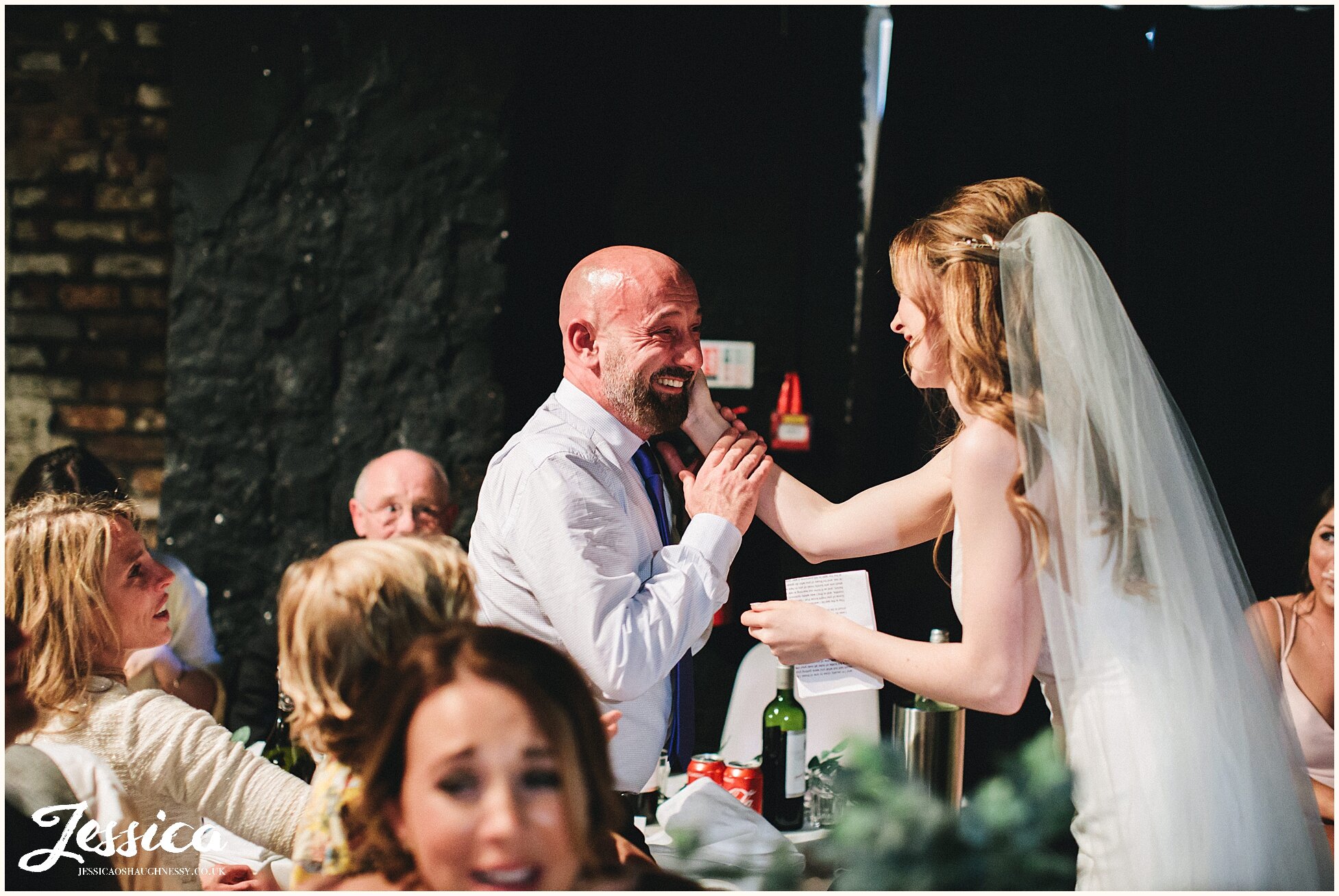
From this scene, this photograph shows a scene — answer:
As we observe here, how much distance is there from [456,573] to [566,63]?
2494 mm

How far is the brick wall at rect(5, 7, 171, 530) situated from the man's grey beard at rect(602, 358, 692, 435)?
2576 millimetres

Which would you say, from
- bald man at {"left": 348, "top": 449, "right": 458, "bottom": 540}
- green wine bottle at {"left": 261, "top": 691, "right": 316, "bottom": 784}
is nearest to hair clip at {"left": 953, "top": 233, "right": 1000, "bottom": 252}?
green wine bottle at {"left": 261, "top": 691, "right": 316, "bottom": 784}

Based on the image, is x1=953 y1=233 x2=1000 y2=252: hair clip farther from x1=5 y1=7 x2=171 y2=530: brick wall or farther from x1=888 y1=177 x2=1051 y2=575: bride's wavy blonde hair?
x1=5 y1=7 x2=171 y2=530: brick wall

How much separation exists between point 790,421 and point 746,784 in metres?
1.62

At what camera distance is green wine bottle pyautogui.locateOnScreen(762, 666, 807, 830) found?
2.08 metres

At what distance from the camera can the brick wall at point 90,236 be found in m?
3.62

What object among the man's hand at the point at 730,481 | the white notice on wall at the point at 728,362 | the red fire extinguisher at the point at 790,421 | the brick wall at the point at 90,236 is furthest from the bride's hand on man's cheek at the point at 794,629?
the brick wall at the point at 90,236

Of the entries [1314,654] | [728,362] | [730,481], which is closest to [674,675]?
[730,481]

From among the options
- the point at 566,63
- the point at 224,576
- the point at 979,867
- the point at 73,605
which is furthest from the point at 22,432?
the point at 979,867

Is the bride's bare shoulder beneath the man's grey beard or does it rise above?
beneath

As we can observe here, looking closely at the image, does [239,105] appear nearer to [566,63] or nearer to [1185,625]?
[566,63]

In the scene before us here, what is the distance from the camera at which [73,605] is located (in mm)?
1468

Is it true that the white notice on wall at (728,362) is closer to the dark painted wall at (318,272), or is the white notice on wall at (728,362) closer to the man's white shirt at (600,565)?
the dark painted wall at (318,272)

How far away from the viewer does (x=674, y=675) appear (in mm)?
1836
